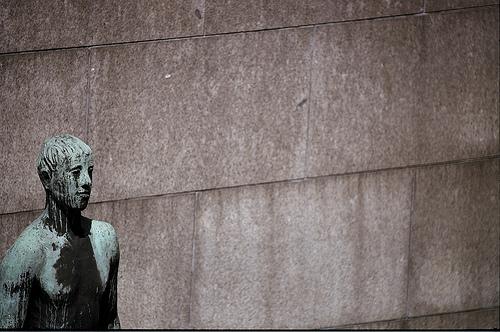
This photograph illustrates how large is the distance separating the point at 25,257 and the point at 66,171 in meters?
0.53

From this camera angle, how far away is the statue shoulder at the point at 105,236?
10516mm

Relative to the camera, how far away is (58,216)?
1030cm

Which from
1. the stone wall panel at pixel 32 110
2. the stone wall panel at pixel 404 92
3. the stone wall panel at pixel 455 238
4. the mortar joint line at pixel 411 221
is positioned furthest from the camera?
the stone wall panel at pixel 455 238

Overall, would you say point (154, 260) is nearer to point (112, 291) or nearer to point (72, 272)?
point (112, 291)

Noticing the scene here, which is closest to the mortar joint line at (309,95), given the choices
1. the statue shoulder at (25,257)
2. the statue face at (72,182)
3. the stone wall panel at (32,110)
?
the stone wall panel at (32,110)

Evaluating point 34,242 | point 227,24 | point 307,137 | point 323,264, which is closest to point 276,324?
point 323,264

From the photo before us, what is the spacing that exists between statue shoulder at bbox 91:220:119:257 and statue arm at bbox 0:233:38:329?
17.6 inches

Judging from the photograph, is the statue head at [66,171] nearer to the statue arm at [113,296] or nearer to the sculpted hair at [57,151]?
the sculpted hair at [57,151]

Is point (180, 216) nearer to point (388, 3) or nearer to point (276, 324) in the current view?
point (276, 324)

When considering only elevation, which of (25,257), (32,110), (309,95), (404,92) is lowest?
(25,257)

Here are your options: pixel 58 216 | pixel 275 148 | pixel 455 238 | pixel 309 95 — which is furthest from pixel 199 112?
pixel 58 216

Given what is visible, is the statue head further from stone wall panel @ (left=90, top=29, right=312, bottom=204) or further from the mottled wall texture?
stone wall panel @ (left=90, top=29, right=312, bottom=204)

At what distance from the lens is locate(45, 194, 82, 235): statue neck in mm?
10281

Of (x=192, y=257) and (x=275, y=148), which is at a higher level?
(x=275, y=148)
